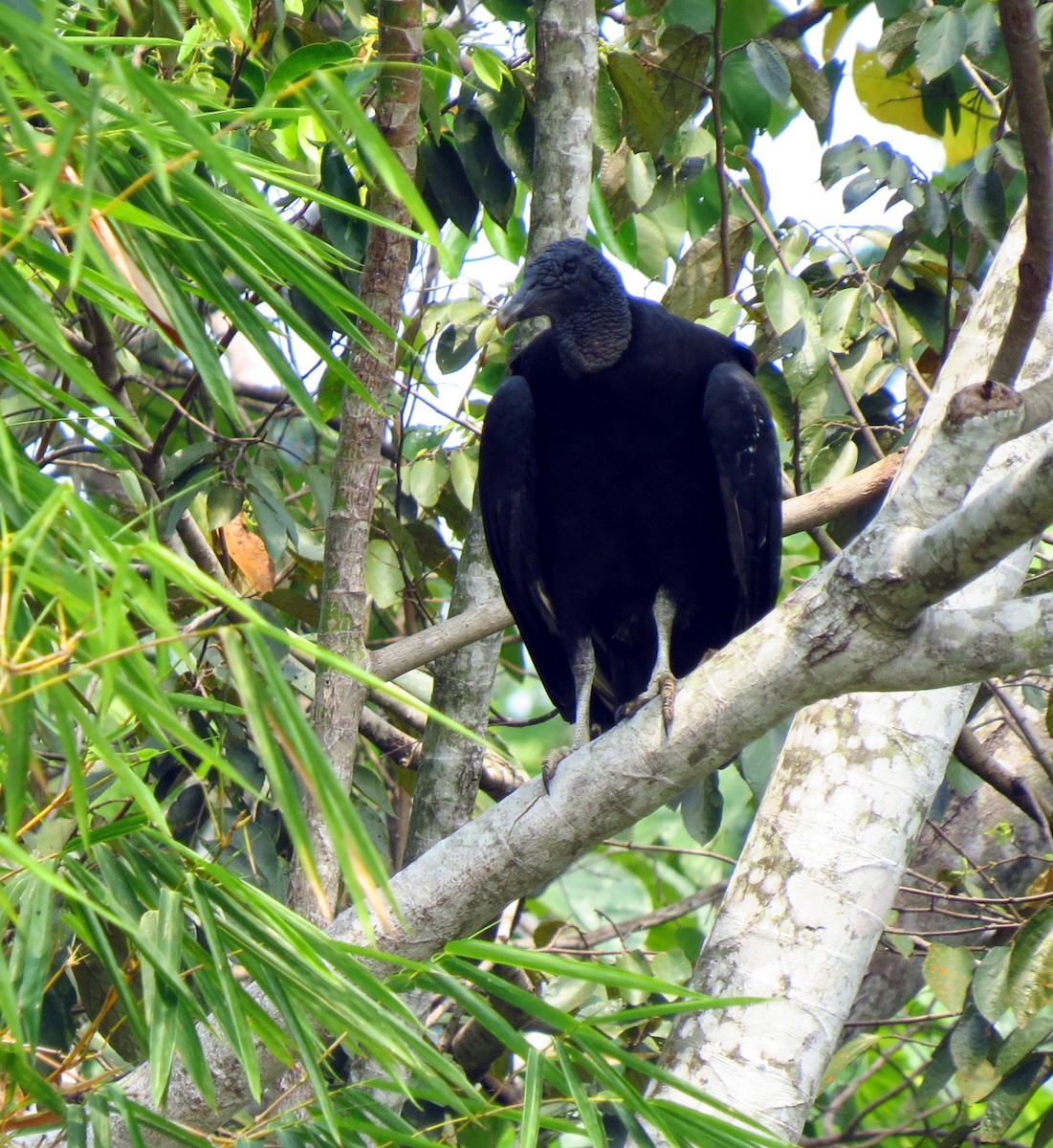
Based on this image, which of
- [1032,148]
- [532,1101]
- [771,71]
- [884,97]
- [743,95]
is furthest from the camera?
[884,97]

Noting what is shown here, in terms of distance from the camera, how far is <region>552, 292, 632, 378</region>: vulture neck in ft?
10.3

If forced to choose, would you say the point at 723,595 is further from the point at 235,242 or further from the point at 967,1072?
the point at 235,242

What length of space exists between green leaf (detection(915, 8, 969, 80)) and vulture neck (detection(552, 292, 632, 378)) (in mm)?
868

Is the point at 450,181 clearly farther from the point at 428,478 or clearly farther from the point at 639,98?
the point at 428,478

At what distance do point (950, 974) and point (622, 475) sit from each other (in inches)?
52.4

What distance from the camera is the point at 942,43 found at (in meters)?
2.85

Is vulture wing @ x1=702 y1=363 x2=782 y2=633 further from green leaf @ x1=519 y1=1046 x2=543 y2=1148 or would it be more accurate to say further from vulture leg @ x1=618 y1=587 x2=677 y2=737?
green leaf @ x1=519 y1=1046 x2=543 y2=1148

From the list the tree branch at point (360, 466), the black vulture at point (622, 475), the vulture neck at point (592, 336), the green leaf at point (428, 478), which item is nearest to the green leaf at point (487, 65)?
the tree branch at point (360, 466)

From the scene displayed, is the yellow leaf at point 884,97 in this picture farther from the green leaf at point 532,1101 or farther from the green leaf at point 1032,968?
the green leaf at point 532,1101

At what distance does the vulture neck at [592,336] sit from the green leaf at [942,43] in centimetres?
87

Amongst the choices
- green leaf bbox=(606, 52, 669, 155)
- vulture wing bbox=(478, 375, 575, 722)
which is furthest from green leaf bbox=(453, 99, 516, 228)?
vulture wing bbox=(478, 375, 575, 722)

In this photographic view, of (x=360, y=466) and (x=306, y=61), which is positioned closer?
(x=306, y=61)

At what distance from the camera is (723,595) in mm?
3262

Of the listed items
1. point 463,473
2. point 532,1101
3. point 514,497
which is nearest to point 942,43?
point 514,497
